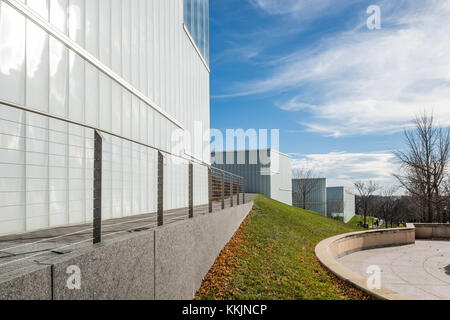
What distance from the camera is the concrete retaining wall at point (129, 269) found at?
90.3 inches

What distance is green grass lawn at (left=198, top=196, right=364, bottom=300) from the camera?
6586 mm

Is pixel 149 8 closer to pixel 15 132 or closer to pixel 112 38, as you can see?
pixel 112 38

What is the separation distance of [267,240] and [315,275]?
9.78 feet

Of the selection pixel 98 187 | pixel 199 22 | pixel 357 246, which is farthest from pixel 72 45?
pixel 357 246

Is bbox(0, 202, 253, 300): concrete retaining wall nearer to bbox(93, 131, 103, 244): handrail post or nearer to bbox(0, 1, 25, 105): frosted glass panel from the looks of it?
bbox(93, 131, 103, 244): handrail post

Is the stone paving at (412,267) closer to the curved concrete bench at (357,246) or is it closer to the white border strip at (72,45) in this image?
the curved concrete bench at (357,246)

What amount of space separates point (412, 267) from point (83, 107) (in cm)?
1253

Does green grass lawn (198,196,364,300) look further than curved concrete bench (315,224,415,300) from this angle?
No

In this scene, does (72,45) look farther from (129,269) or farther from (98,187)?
(129,269)

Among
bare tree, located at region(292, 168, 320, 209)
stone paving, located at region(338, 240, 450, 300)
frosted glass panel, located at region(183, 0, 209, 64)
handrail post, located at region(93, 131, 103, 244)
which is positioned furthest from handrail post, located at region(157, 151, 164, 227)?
bare tree, located at region(292, 168, 320, 209)

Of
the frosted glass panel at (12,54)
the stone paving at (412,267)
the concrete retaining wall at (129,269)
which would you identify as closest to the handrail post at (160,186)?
the concrete retaining wall at (129,269)

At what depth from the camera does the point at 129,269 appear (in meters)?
3.54

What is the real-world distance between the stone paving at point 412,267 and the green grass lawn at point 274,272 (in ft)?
7.04

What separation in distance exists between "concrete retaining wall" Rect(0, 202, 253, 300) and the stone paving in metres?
6.37
